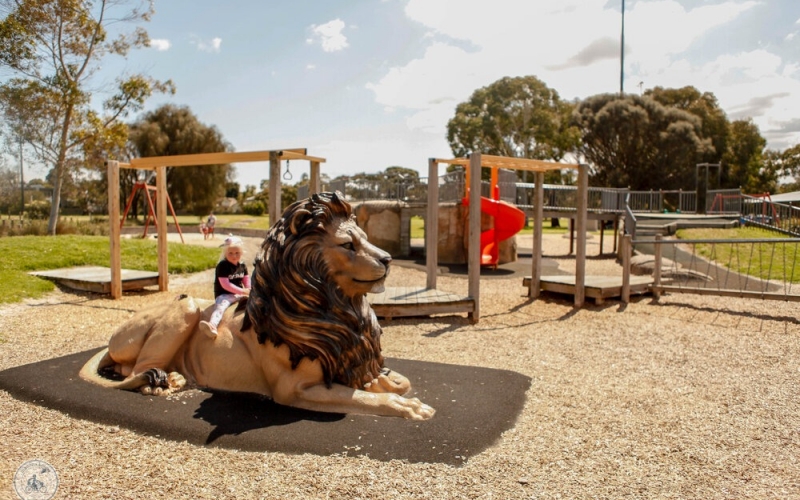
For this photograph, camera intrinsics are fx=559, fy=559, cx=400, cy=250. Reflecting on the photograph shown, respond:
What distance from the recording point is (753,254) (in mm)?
14039

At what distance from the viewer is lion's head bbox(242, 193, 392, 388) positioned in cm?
352

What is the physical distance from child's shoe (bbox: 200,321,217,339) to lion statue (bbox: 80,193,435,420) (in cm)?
5

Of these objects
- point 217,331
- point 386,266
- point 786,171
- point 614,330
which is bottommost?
point 614,330

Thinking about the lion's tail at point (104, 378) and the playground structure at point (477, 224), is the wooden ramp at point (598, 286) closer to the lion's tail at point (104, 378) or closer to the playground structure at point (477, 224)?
the playground structure at point (477, 224)

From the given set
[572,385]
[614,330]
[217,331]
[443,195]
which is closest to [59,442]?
[217,331]

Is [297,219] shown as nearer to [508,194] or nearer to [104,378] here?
[104,378]

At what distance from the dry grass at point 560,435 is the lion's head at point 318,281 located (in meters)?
0.70

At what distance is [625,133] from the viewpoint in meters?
36.9

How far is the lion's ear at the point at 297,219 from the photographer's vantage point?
11.5 ft

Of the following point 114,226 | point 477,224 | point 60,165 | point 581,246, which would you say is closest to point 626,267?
point 581,246

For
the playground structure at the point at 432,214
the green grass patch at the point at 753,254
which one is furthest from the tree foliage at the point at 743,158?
the playground structure at the point at 432,214

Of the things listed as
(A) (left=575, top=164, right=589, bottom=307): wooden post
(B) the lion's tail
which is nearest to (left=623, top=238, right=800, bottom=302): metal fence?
(A) (left=575, top=164, right=589, bottom=307): wooden post

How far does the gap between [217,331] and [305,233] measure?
1.13 m

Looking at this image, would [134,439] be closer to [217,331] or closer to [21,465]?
[21,465]
